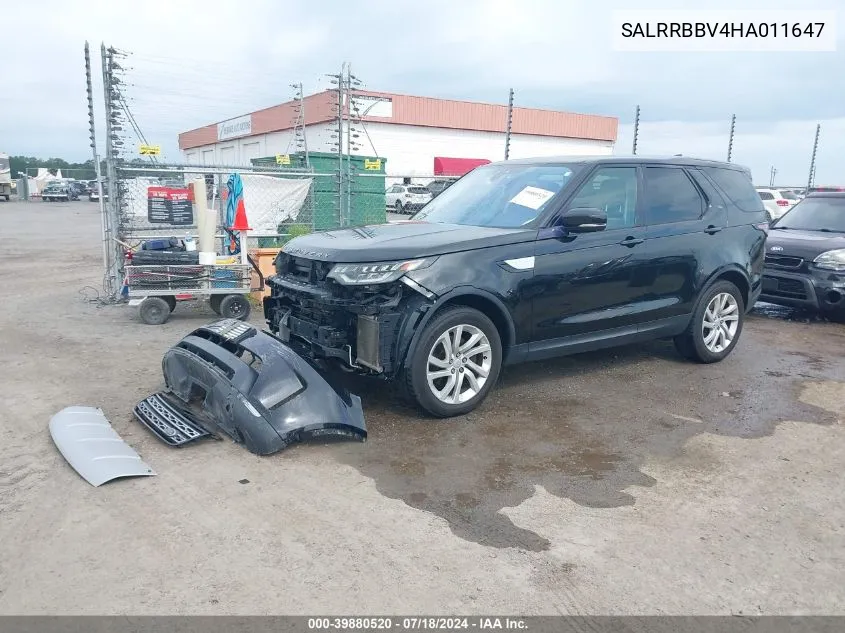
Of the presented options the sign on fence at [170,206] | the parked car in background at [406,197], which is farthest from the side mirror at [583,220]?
the parked car in background at [406,197]

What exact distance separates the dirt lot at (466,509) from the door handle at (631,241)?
1223mm

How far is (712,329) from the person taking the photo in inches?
257

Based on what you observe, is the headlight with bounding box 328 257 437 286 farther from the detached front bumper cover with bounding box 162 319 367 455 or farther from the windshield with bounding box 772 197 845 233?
the windshield with bounding box 772 197 845 233

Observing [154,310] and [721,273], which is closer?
[721,273]

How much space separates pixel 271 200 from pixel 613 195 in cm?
678

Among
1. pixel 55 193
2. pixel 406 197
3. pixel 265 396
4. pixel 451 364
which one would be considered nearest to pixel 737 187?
pixel 451 364

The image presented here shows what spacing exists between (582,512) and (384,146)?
137 ft

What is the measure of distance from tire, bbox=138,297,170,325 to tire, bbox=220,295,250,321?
0.64 meters

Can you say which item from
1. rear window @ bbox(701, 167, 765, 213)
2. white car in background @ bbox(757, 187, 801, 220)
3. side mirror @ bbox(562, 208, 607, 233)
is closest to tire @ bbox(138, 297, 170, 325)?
side mirror @ bbox(562, 208, 607, 233)

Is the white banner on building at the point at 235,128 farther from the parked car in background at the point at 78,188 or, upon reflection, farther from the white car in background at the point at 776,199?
the white car in background at the point at 776,199

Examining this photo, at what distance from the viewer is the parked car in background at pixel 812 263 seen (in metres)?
8.38

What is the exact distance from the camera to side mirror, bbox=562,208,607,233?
508 centimetres

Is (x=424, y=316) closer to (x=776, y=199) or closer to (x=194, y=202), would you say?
(x=194, y=202)
